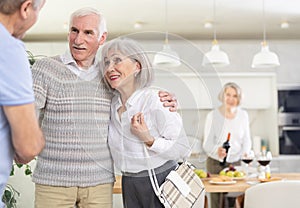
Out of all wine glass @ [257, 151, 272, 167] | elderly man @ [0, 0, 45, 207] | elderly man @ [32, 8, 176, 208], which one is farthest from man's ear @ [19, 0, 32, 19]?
wine glass @ [257, 151, 272, 167]

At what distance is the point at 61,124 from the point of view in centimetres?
158

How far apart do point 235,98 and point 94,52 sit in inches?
98.0

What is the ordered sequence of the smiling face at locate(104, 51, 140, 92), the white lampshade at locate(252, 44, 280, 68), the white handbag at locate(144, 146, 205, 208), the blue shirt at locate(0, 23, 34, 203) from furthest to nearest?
the white lampshade at locate(252, 44, 280, 68) < the white handbag at locate(144, 146, 205, 208) < the smiling face at locate(104, 51, 140, 92) < the blue shirt at locate(0, 23, 34, 203)

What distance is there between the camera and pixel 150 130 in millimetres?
1568

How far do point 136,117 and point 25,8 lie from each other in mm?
584

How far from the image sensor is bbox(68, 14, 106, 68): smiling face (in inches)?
62.9

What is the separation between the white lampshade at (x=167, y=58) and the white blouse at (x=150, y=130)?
0.10 m

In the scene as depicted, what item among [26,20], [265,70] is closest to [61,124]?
[26,20]

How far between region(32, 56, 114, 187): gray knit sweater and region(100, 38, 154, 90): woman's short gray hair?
107 mm

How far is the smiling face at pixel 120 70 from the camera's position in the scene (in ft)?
5.06

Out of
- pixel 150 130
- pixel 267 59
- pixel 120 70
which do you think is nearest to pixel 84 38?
pixel 120 70

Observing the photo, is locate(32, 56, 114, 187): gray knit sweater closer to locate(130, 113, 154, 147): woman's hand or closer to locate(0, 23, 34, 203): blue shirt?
locate(130, 113, 154, 147): woman's hand

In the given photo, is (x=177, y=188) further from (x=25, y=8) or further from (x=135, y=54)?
(x=25, y=8)

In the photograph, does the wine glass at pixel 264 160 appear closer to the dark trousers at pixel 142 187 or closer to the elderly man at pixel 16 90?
the dark trousers at pixel 142 187
